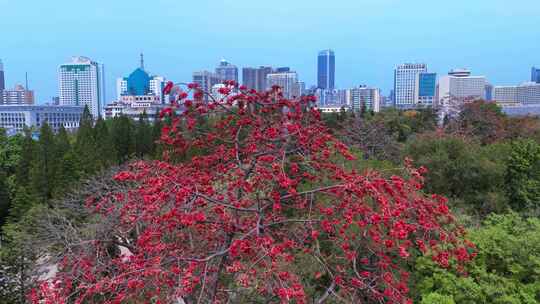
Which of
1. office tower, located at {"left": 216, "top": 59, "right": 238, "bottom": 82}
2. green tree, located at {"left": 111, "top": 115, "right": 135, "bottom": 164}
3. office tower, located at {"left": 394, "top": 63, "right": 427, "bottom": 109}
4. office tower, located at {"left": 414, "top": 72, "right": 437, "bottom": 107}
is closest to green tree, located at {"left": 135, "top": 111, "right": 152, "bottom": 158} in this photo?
green tree, located at {"left": 111, "top": 115, "right": 135, "bottom": 164}

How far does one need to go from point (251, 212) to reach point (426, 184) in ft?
22.8

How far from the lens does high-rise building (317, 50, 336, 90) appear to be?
9081 cm

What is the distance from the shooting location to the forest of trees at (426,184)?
3793 mm

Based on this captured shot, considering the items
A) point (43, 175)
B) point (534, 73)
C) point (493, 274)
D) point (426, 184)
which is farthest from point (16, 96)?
point (534, 73)

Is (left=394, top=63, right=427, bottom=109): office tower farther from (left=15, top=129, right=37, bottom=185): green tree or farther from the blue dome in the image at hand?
(left=15, top=129, right=37, bottom=185): green tree

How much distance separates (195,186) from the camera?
1.97 metres

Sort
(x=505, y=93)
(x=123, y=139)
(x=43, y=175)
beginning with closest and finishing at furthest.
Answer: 1. (x=43, y=175)
2. (x=123, y=139)
3. (x=505, y=93)

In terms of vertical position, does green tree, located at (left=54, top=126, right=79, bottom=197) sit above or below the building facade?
below

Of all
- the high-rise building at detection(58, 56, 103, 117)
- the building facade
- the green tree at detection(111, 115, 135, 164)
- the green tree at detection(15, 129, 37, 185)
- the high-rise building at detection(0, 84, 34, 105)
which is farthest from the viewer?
the high-rise building at detection(0, 84, 34, 105)

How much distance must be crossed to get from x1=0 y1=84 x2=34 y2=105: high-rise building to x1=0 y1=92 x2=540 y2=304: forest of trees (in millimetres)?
70234

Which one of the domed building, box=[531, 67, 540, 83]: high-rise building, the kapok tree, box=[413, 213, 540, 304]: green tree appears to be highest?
box=[531, 67, 540, 83]: high-rise building

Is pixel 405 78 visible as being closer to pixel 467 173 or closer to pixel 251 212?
pixel 467 173

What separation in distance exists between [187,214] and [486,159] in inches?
305

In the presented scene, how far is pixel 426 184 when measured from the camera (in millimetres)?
8320
